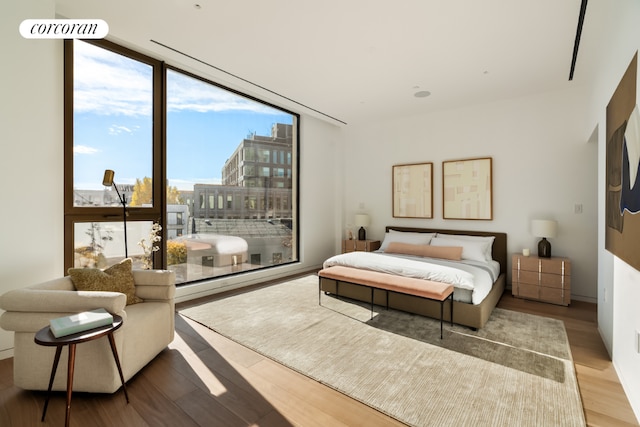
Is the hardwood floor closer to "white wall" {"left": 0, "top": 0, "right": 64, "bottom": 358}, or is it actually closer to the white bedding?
"white wall" {"left": 0, "top": 0, "right": 64, "bottom": 358}

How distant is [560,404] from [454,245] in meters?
2.81

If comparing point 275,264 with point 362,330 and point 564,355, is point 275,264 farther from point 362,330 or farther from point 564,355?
point 564,355

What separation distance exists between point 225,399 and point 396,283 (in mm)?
1994

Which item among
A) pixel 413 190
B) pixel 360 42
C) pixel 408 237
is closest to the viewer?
pixel 360 42

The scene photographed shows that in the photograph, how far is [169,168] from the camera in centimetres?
392

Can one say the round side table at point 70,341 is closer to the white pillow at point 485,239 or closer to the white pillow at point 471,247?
the white pillow at point 471,247

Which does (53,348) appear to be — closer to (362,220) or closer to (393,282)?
(393,282)

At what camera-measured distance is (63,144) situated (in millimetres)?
2945

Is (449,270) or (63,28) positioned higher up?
(63,28)

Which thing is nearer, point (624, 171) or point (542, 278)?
point (624, 171)

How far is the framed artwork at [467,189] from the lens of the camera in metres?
4.77

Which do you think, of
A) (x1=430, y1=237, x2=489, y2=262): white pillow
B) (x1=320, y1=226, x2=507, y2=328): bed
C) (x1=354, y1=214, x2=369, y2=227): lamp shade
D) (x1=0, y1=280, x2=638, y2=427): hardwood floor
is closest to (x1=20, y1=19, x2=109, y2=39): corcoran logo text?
(x1=0, y1=280, x2=638, y2=427): hardwood floor

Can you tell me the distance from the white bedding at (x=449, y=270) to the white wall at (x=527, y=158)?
0.95 m

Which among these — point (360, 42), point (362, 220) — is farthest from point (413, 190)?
point (360, 42)
